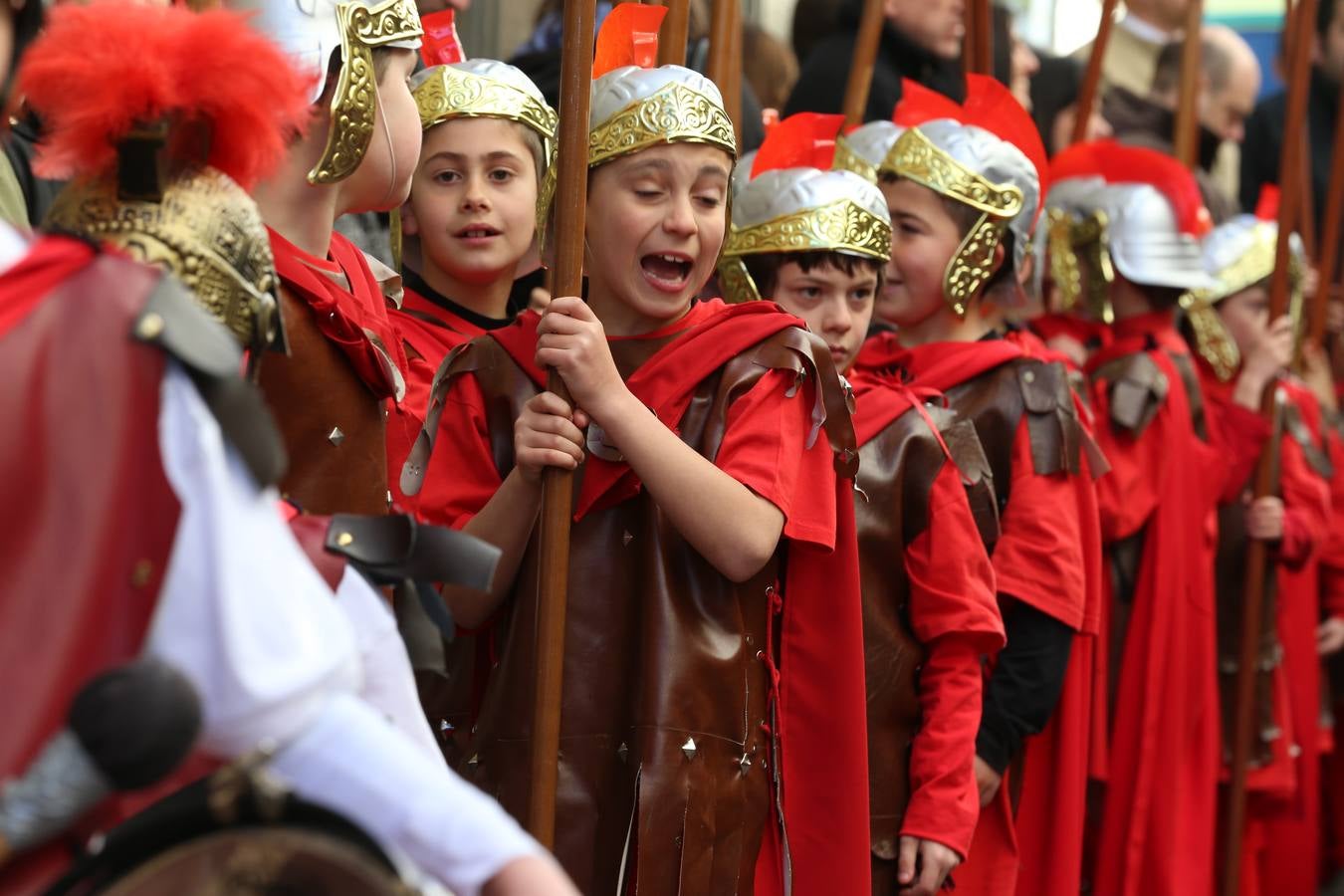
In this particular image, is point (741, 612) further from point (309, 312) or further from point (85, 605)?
point (85, 605)

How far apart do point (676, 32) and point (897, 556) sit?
1.02 m

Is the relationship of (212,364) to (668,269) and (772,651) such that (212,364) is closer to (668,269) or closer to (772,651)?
(668,269)

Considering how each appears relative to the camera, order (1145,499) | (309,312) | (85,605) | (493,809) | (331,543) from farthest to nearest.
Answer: (1145,499) < (309,312) < (331,543) < (493,809) < (85,605)

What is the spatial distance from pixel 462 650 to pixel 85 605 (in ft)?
5.05

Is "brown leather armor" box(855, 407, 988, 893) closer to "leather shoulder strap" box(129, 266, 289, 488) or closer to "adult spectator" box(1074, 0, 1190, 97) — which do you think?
"leather shoulder strap" box(129, 266, 289, 488)

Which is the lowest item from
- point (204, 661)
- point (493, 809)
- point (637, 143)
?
point (493, 809)

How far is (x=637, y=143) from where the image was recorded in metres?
2.95

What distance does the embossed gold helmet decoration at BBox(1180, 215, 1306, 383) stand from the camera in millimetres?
6055

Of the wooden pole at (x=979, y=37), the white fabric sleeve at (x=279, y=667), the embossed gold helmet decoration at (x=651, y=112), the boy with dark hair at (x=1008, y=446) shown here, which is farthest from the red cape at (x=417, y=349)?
the wooden pole at (x=979, y=37)

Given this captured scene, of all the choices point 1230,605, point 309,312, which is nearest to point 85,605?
point 309,312

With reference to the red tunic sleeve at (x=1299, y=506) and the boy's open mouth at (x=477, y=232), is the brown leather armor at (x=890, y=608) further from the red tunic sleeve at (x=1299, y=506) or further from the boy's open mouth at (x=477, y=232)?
the red tunic sleeve at (x=1299, y=506)

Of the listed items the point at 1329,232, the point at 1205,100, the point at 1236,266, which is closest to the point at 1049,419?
the point at 1236,266

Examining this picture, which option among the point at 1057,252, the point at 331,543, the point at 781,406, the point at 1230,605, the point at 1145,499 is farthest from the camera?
the point at 1230,605

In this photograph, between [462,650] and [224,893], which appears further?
[462,650]
